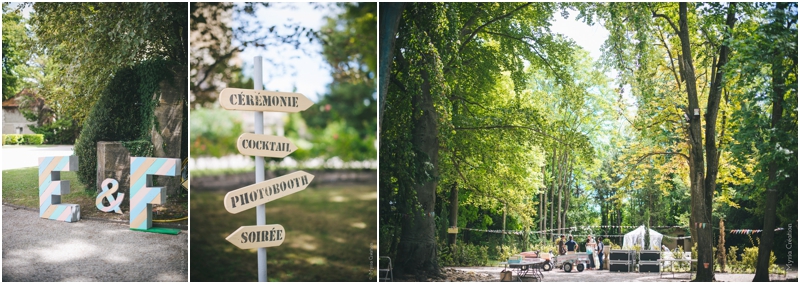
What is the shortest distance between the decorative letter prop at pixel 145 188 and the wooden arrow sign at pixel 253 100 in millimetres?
1881

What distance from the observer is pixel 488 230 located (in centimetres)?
936

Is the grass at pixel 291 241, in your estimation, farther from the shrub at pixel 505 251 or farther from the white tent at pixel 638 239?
the white tent at pixel 638 239

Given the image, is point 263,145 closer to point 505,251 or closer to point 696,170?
point 505,251

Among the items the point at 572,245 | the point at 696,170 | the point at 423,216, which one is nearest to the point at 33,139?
the point at 423,216

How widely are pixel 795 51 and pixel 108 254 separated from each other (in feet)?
27.1

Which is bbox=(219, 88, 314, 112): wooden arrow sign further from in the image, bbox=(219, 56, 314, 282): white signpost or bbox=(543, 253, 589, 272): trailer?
bbox=(543, 253, 589, 272): trailer

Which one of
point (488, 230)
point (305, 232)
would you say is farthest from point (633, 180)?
point (305, 232)

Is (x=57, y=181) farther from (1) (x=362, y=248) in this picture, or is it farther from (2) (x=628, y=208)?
(2) (x=628, y=208)

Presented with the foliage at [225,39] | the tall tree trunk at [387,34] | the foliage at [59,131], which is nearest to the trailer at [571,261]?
the tall tree trunk at [387,34]

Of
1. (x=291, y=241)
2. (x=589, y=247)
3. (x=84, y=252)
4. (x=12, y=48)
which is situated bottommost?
(x=589, y=247)

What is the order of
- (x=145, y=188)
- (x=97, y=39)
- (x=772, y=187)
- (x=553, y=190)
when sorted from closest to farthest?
(x=145, y=188) < (x=97, y=39) < (x=772, y=187) < (x=553, y=190)

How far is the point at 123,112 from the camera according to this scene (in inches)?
294

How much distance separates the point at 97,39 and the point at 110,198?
1724mm

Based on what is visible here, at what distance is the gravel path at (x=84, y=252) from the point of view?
6840mm
